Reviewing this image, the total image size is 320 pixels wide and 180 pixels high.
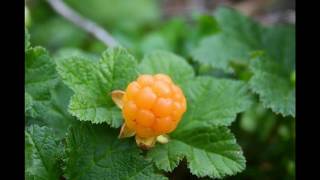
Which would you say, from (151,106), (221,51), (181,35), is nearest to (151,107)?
(151,106)

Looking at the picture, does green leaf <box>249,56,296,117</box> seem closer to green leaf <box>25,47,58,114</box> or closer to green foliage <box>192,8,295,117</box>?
green foliage <box>192,8,295,117</box>

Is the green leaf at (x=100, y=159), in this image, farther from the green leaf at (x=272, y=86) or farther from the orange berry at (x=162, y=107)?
the green leaf at (x=272, y=86)

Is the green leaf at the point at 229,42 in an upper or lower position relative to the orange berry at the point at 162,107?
upper

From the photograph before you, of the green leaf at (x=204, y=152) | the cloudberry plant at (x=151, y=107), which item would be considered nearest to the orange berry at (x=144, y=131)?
the cloudberry plant at (x=151, y=107)

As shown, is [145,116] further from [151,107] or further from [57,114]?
[57,114]
